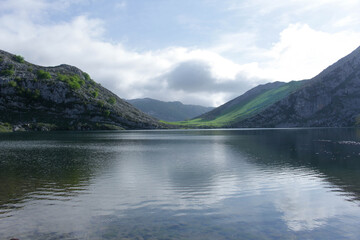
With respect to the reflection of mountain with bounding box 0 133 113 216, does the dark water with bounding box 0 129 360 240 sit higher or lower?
lower

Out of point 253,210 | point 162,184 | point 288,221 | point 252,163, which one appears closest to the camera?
point 288,221

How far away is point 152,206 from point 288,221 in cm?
1220

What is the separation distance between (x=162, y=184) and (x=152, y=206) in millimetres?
10102

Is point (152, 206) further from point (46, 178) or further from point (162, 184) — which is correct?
point (46, 178)

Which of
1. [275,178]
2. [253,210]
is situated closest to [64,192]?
[253,210]

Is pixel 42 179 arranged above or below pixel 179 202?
above

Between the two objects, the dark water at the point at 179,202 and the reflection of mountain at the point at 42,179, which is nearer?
the dark water at the point at 179,202

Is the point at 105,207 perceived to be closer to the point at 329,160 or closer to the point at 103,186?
the point at 103,186

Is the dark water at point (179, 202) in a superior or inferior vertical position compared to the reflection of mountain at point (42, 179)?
inferior

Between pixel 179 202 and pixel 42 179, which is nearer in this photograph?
pixel 179 202

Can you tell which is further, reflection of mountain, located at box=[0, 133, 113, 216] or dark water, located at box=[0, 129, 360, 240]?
reflection of mountain, located at box=[0, 133, 113, 216]

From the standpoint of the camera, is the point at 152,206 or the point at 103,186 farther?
the point at 103,186

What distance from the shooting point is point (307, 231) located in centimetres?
2008

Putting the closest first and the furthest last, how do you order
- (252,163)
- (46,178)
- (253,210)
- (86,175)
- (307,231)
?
(307,231) → (253,210) → (46,178) → (86,175) → (252,163)
